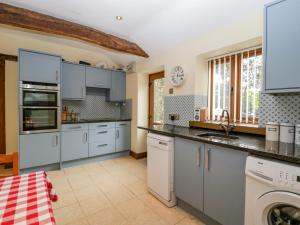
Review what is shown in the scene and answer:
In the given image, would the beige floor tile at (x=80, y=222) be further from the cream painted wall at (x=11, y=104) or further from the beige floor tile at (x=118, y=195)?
the cream painted wall at (x=11, y=104)

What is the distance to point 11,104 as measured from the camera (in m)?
3.15

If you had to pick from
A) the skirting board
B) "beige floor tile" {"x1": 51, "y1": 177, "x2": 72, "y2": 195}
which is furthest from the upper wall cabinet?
the skirting board

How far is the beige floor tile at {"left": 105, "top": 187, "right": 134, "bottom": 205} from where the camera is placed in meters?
2.15

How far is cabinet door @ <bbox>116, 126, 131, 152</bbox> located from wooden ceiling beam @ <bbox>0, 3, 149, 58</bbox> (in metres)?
1.73

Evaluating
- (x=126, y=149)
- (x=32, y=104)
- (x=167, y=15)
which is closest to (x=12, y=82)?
(x=32, y=104)

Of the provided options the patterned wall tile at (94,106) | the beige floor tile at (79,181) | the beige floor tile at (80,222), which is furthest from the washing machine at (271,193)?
the patterned wall tile at (94,106)

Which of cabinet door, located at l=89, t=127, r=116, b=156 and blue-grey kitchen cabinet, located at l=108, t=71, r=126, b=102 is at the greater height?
blue-grey kitchen cabinet, located at l=108, t=71, r=126, b=102

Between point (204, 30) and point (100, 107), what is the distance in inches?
111

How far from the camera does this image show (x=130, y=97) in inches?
159

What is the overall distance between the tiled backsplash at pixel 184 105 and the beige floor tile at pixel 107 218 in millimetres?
1557

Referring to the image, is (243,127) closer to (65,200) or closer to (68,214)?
(68,214)

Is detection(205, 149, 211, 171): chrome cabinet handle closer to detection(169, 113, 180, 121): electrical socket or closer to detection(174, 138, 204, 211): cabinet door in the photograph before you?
detection(174, 138, 204, 211): cabinet door

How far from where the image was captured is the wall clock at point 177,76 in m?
2.69

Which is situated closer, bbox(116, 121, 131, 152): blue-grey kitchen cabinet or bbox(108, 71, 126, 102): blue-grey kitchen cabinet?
bbox(116, 121, 131, 152): blue-grey kitchen cabinet
